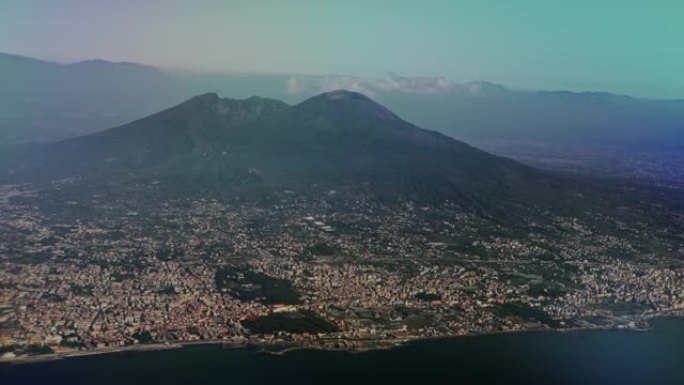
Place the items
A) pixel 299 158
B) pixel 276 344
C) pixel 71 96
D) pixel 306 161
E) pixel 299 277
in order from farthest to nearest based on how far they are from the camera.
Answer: pixel 71 96, pixel 299 158, pixel 306 161, pixel 299 277, pixel 276 344

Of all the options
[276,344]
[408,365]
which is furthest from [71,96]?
[408,365]

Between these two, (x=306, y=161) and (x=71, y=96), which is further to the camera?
(x=71, y=96)

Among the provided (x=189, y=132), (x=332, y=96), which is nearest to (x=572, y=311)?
(x=189, y=132)

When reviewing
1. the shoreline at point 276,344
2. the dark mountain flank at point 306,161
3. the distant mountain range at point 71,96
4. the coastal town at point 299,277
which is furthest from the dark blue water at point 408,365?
the distant mountain range at point 71,96

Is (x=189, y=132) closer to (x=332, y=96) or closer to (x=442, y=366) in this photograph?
(x=332, y=96)

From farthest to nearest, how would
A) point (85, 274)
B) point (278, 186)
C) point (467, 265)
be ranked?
1. point (278, 186)
2. point (467, 265)
3. point (85, 274)

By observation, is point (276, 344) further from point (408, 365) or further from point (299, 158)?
point (299, 158)

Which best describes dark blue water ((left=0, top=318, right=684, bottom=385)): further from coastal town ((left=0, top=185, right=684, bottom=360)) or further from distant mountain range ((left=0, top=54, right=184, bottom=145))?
distant mountain range ((left=0, top=54, right=184, bottom=145))
